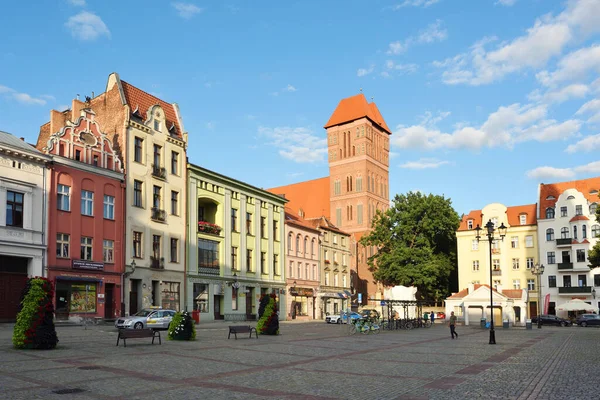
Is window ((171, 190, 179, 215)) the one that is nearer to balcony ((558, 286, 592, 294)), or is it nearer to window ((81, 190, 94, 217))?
window ((81, 190, 94, 217))

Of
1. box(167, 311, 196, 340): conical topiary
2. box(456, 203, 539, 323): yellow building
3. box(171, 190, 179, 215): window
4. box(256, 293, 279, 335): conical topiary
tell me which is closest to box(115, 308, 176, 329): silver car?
box(256, 293, 279, 335): conical topiary

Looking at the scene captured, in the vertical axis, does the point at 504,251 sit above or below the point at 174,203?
below

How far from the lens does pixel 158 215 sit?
47.7 metres

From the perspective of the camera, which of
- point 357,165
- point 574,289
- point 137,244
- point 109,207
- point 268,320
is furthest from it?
point 357,165

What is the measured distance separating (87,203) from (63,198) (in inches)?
83.5

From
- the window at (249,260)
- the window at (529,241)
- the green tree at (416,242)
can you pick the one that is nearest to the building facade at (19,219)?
the window at (249,260)

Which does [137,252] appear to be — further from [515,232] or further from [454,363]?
[515,232]

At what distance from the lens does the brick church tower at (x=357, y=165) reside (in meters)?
99.6

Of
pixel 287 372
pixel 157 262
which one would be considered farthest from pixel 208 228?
pixel 287 372

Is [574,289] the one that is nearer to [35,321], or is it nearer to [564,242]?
[564,242]

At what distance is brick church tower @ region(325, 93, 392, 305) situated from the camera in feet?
327

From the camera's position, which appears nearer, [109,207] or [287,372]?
[287,372]

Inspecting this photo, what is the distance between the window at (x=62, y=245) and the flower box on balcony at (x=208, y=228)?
14.5 m

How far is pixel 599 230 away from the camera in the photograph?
68812 mm
